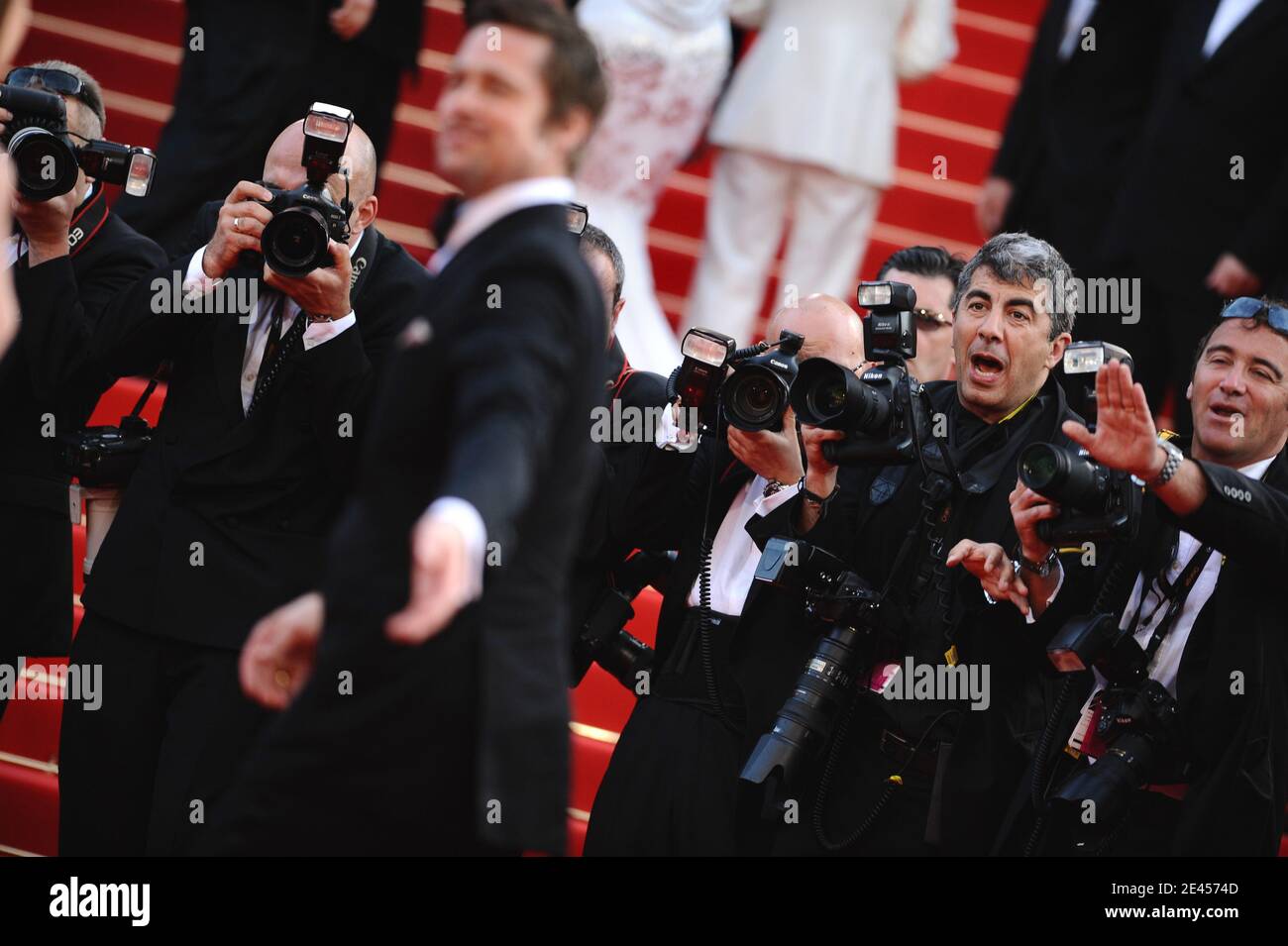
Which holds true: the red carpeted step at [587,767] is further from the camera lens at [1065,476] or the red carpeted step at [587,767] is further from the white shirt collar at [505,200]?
the white shirt collar at [505,200]

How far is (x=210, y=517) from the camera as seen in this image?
307 centimetres

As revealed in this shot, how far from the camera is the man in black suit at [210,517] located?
2.98 metres

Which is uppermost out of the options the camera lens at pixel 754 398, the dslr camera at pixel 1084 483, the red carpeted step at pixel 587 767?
the camera lens at pixel 754 398

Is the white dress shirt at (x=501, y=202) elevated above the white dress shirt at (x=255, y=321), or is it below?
below

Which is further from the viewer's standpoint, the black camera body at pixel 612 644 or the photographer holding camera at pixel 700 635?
the black camera body at pixel 612 644

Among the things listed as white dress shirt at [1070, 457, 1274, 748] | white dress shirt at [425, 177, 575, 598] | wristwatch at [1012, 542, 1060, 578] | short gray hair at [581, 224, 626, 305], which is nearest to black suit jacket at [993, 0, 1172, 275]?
short gray hair at [581, 224, 626, 305]

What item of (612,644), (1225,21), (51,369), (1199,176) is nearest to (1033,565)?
(612,644)

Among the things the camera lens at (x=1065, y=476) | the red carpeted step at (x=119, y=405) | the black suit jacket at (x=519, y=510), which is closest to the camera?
the black suit jacket at (x=519, y=510)

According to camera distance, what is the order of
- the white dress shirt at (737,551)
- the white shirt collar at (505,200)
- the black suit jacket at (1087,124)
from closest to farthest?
the white shirt collar at (505,200) < the white dress shirt at (737,551) < the black suit jacket at (1087,124)

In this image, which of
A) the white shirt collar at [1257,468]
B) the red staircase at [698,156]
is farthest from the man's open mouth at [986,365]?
the red staircase at [698,156]

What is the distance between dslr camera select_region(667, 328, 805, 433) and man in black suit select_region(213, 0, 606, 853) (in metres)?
1.04

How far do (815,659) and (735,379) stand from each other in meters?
0.52
